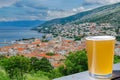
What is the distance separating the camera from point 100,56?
0.65m

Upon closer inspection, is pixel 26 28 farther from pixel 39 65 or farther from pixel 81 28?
pixel 81 28

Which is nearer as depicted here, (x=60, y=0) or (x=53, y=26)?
(x=53, y=26)

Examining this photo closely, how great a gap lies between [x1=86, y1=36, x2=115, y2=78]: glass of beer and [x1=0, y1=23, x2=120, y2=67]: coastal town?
1844 mm

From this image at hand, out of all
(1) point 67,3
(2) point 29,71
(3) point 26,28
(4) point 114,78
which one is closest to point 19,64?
(2) point 29,71

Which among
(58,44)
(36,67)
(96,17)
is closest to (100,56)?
(36,67)

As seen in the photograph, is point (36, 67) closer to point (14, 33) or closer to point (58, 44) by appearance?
point (14, 33)

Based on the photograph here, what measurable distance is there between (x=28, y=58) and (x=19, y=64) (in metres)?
0.13

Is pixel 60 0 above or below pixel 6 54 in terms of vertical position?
above

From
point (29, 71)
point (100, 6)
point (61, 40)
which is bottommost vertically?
point (29, 71)

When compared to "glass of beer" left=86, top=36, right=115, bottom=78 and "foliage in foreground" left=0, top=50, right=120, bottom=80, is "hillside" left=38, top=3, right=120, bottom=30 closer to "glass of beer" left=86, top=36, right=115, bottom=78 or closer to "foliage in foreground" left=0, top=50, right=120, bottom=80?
"foliage in foreground" left=0, top=50, right=120, bottom=80

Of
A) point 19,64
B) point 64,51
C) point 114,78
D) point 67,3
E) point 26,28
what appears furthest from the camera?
point 67,3

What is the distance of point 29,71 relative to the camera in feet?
8.15

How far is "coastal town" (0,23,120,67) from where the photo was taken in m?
2.62

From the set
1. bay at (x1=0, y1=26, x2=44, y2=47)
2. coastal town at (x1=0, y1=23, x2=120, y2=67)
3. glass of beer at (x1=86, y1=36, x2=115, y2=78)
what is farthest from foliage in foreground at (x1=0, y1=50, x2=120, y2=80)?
glass of beer at (x1=86, y1=36, x2=115, y2=78)
